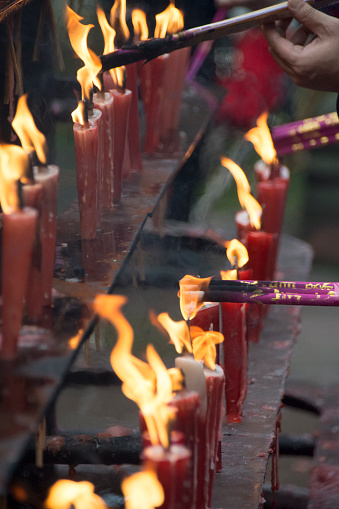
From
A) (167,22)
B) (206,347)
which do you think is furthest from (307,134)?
(206,347)

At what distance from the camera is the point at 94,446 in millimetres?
1193

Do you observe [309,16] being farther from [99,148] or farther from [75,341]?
[75,341]

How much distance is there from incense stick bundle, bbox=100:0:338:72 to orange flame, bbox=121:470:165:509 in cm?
72

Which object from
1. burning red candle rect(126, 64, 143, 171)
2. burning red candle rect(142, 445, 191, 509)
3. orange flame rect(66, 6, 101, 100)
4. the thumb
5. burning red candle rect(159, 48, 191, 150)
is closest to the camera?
burning red candle rect(142, 445, 191, 509)

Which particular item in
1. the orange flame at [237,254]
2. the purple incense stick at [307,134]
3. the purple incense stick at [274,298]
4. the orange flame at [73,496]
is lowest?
the orange flame at [73,496]

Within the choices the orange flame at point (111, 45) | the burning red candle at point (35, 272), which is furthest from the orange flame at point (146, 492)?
the orange flame at point (111, 45)

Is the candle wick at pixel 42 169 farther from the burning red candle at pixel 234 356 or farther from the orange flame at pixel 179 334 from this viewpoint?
the burning red candle at pixel 234 356

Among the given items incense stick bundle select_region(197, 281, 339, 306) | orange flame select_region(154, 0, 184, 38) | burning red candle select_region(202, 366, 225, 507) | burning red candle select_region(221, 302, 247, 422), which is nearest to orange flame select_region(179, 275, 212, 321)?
incense stick bundle select_region(197, 281, 339, 306)

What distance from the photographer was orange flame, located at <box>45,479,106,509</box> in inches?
43.7

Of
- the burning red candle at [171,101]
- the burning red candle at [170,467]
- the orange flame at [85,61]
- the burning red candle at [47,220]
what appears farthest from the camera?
the burning red candle at [171,101]

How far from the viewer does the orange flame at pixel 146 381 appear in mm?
888

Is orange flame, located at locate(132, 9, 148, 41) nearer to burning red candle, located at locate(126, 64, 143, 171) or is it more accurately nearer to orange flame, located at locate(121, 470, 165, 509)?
burning red candle, located at locate(126, 64, 143, 171)

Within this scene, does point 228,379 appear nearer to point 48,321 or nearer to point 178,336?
point 178,336

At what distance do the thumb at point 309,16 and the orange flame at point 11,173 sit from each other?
668 mm
